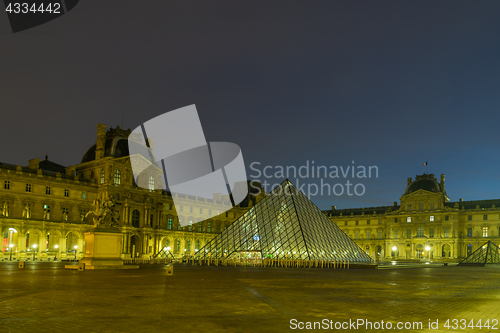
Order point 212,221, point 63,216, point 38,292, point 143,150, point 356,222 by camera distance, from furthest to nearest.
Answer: point 356,222
point 212,221
point 143,150
point 63,216
point 38,292

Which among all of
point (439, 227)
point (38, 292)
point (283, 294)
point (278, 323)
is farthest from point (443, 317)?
point (439, 227)

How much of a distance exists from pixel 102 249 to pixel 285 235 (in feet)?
59.5

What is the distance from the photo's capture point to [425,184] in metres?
78.1

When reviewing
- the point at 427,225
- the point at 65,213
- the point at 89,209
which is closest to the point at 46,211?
the point at 65,213

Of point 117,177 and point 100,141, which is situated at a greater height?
point 100,141

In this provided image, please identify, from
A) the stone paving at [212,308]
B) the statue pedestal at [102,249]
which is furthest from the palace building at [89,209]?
the stone paving at [212,308]

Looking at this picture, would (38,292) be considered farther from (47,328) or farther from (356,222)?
(356,222)

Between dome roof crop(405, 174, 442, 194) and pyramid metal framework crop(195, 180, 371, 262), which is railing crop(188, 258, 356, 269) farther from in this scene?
dome roof crop(405, 174, 442, 194)

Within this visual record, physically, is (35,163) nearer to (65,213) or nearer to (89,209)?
(65,213)

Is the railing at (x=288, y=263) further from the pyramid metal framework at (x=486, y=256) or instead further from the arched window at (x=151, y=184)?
the arched window at (x=151, y=184)

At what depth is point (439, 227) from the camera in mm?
75188

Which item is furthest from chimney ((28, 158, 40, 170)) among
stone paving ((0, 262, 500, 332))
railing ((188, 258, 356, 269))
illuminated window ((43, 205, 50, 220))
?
stone paving ((0, 262, 500, 332))

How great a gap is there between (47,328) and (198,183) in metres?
75.1

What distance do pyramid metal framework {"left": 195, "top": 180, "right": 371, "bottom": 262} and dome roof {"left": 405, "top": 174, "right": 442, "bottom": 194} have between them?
1519 inches
